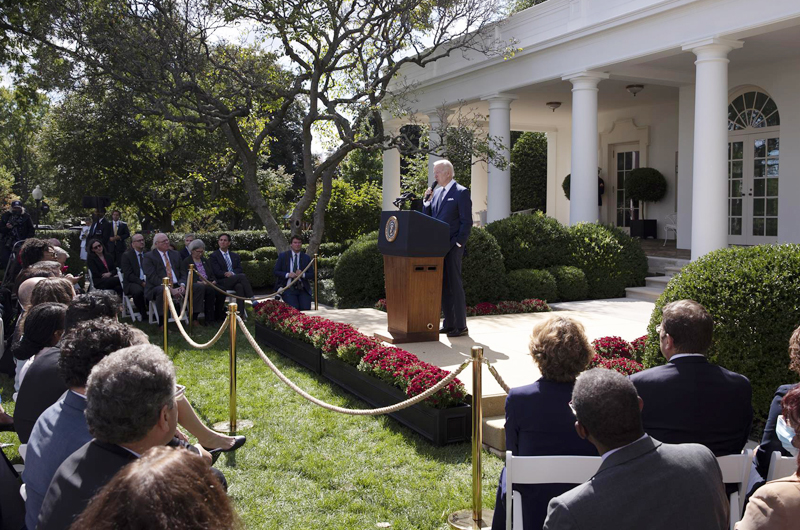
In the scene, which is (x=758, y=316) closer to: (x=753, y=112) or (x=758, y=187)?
(x=758, y=187)

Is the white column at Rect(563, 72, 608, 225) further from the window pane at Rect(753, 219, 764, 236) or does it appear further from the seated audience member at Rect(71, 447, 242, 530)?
the seated audience member at Rect(71, 447, 242, 530)

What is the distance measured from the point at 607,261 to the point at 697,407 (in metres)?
10.3

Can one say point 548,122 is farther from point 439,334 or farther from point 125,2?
point 439,334

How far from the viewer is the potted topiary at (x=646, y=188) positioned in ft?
64.0

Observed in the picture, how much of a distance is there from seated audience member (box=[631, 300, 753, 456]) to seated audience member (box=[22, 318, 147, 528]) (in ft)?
8.15

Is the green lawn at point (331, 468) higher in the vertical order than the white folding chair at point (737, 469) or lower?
lower

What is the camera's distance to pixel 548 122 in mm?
24062

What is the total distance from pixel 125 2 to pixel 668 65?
38.4ft

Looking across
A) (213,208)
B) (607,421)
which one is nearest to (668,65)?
(607,421)

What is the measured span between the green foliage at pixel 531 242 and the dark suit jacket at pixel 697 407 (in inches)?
380

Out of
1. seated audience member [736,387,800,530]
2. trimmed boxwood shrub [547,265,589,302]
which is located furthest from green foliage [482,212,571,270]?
seated audience member [736,387,800,530]

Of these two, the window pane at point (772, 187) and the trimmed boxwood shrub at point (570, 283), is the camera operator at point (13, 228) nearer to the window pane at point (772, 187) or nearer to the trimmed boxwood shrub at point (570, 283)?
the trimmed boxwood shrub at point (570, 283)

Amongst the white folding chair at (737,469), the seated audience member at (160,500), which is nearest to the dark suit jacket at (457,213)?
the white folding chair at (737,469)

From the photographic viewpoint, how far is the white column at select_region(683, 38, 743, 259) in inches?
503
